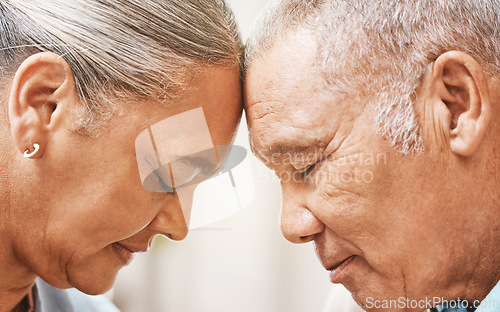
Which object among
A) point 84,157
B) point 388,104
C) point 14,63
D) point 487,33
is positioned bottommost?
point 84,157

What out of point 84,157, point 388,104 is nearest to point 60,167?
point 84,157

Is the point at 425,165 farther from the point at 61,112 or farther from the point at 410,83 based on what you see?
the point at 61,112

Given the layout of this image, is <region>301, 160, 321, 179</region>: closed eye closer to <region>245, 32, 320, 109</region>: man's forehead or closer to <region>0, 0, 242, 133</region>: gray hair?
<region>245, 32, 320, 109</region>: man's forehead

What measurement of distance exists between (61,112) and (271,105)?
1.38 ft

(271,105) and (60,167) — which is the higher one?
(271,105)

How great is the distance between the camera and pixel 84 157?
109cm

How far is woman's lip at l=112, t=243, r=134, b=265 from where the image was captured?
125 cm

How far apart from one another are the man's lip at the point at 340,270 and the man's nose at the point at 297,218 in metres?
0.08

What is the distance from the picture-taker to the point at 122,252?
1.27m

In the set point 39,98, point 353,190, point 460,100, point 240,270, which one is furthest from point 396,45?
point 240,270

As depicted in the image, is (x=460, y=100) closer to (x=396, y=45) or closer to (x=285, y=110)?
(x=396, y=45)

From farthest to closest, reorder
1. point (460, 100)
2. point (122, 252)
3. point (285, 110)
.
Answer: point (122, 252) → point (285, 110) → point (460, 100)

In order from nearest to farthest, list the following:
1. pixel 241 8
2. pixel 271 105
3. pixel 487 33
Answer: pixel 487 33, pixel 271 105, pixel 241 8

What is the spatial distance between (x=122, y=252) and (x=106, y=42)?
0.48 meters
